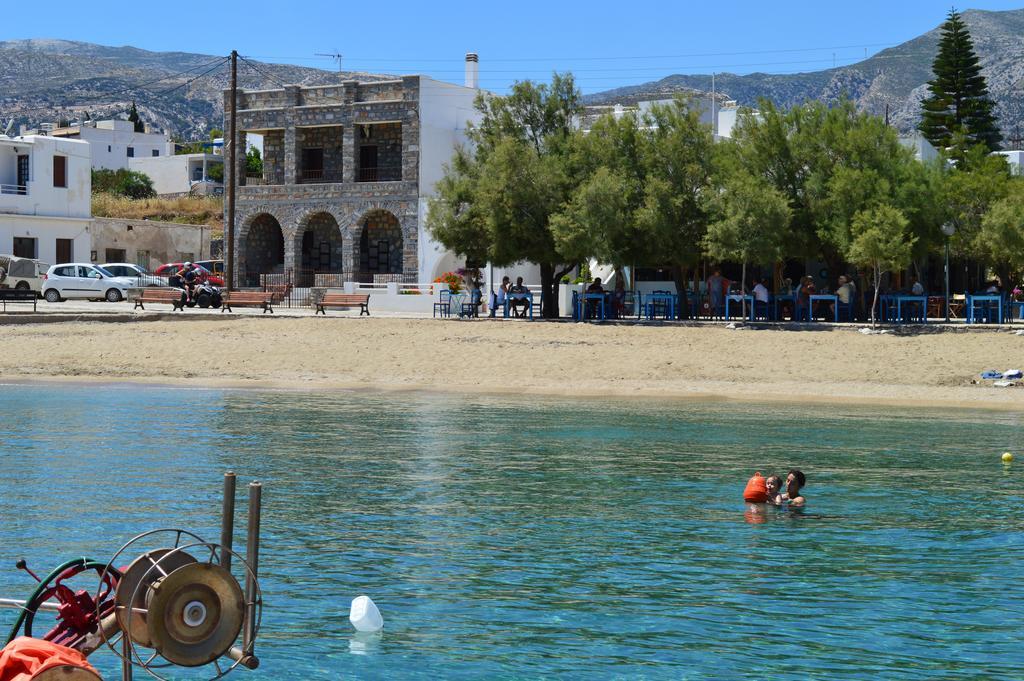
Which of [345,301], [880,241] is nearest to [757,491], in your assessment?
[880,241]

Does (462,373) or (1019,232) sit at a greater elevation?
(1019,232)

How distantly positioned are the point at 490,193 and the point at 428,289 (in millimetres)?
9511

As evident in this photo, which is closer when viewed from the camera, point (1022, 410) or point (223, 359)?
point (1022, 410)

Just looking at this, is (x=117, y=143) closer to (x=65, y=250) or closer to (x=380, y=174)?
(x=65, y=250)

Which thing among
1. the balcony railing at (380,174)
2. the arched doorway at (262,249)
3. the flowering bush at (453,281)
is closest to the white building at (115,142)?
the arched doorway at (262,249)

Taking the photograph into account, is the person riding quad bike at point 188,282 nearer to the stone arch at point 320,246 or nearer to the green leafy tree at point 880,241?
the stone arch at point 320,246

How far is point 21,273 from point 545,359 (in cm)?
2756

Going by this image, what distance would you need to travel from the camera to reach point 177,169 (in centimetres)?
10256

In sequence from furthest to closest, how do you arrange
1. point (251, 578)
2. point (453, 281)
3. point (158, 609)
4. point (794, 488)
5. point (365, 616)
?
point (453, 281) < point (794, 488) < point (365, 616) < point (251, 578) < point (158, 609)

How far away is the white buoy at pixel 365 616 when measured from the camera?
950cm

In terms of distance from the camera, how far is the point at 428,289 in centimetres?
4716

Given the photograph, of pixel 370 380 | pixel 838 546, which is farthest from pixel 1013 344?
pixel 838 546

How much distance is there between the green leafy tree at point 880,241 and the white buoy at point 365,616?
83.0 ft

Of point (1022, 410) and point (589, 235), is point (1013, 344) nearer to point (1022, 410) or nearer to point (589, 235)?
point (1022, 410)
